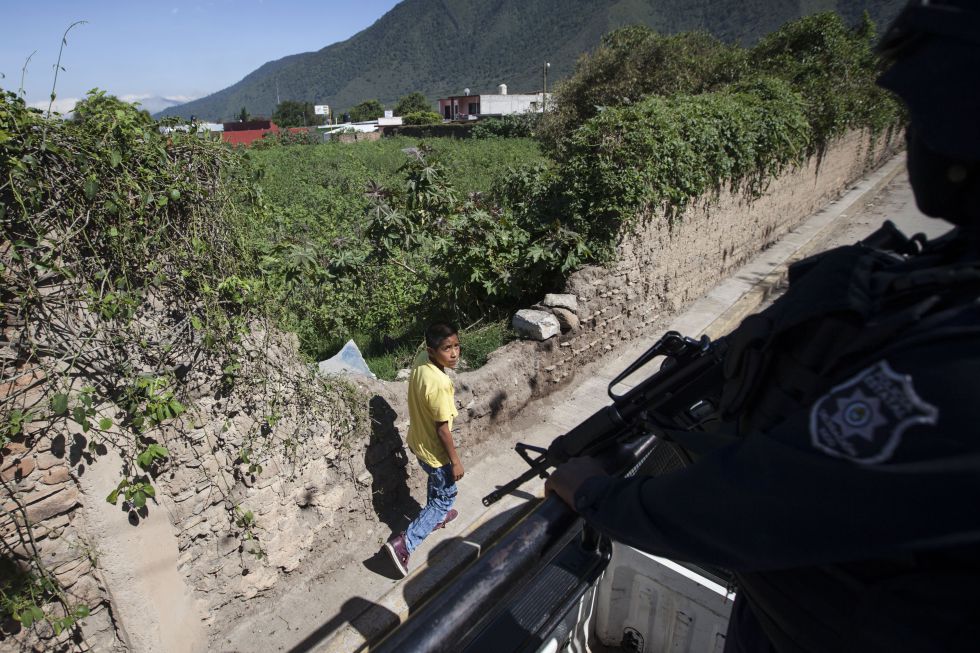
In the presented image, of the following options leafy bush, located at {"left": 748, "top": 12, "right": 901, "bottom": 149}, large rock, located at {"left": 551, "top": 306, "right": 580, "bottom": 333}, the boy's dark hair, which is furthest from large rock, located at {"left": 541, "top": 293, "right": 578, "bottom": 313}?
leafy bush, located at {"left": 748, "top": 12, "right": 901, "bottom": 149}

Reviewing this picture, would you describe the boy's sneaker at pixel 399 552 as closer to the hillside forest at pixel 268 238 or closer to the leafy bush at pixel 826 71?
the hillside forest at pixel 268 238

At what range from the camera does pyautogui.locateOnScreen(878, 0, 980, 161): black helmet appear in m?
0.86

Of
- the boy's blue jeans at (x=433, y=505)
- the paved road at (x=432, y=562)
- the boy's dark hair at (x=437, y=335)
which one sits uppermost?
the boy's dark hair at (x=437, y=335)

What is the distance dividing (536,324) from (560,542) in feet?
13.6

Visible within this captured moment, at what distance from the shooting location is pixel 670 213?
706cm

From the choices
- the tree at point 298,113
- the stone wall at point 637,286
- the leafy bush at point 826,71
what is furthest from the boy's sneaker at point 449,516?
the tree at point 298,113

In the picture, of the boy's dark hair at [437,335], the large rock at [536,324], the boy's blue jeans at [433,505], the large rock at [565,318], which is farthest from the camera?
the large rock at [565,318]

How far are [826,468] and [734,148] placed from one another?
27.9ft

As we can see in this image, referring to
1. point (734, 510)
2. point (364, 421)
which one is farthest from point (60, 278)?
point (734, 510)

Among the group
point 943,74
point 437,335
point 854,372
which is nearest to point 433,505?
point 437,335

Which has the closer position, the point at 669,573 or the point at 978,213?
the point at 978,213

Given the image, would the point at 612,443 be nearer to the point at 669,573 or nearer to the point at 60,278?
the point at 669,573

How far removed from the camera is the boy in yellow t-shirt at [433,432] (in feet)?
11.6

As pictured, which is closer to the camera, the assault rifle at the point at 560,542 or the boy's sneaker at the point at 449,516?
the assault rifle at the point at 560,542
